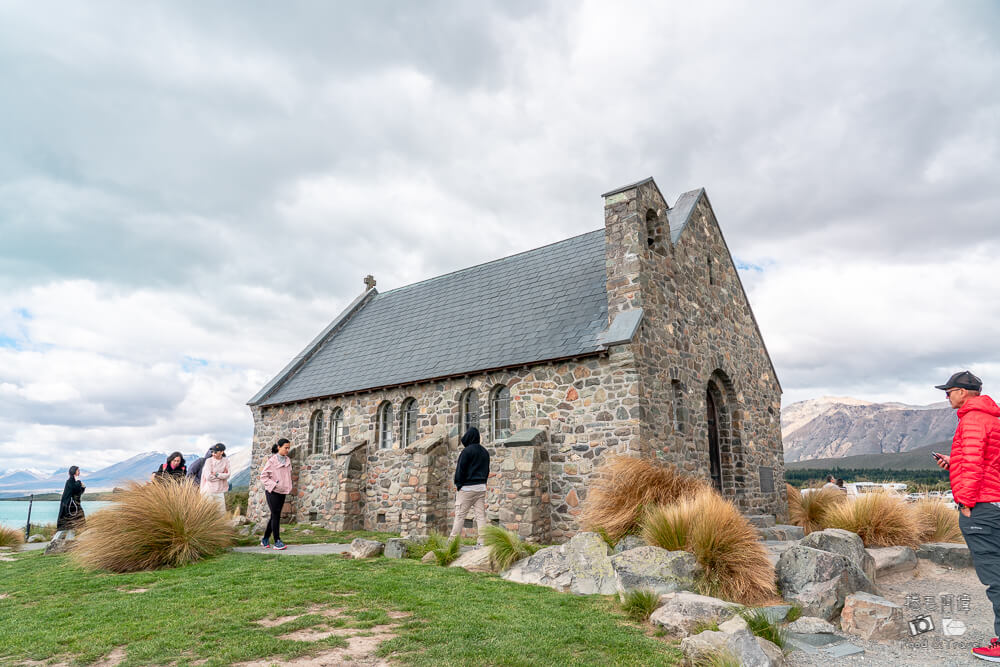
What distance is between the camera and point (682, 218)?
16.7 m

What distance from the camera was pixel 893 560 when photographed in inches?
366

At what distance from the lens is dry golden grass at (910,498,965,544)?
36.5ft

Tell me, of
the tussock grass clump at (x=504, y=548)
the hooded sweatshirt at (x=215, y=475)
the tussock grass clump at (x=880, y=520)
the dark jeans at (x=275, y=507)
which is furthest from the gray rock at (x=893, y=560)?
the hooded sweatshirt at (x=215, y=475)

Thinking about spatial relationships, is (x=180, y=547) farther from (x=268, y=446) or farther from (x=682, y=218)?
(x=682, y=218)

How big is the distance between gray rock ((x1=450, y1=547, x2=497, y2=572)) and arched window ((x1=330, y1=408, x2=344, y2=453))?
1080 cm

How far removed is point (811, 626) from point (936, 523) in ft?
22.2

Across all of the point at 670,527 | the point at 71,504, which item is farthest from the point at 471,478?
the point at 71,504

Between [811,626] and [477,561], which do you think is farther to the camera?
[477,561]

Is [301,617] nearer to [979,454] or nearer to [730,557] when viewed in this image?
[730,557]

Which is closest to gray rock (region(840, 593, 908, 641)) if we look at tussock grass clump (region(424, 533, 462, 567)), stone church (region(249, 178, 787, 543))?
tussock grass clump (region(424, 533, 462, 567))

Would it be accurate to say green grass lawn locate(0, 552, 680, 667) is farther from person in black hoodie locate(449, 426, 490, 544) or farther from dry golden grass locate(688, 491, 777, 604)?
person in black hoodie locate(449, 426, 490, 544)

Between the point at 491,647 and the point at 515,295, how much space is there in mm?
13671

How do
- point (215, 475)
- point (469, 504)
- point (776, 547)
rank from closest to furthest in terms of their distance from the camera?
point (776, 547) → point (469, 504) → point (215, 475)

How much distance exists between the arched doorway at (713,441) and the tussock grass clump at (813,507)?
Result: 90.6 inches
